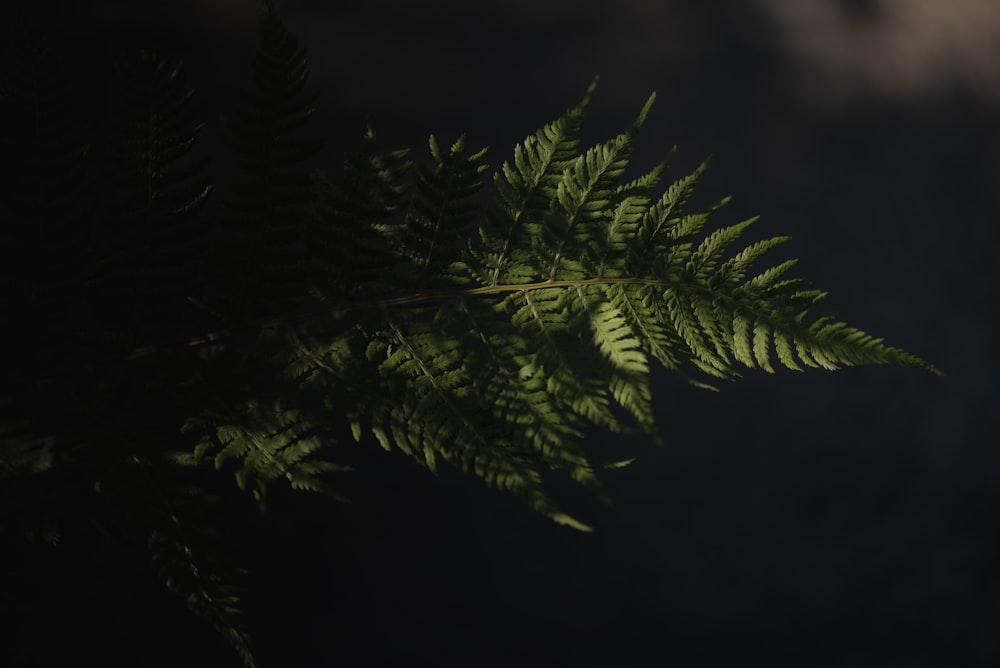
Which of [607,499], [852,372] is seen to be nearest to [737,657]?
[852,372]

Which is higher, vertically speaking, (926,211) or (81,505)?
(926,211)

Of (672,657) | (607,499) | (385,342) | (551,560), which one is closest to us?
(607,499)

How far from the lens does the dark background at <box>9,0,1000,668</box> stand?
128 centimetres

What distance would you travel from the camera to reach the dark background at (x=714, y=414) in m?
1.28

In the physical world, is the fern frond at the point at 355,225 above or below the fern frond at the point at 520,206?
below

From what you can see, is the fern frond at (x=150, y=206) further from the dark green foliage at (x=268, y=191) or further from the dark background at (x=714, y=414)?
the dark background at (x=714, y=414)

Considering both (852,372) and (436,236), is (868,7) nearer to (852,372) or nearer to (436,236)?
(852,372)

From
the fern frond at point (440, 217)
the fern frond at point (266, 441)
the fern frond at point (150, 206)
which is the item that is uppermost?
the fern frond at point (440, 217)

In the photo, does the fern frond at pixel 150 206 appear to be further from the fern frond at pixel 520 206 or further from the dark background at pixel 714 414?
the dark background at pixel 714 414

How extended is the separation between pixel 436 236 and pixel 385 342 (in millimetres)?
110

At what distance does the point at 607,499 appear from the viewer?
1.76 ft

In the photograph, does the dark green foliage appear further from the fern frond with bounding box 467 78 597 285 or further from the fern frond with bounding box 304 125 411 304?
the fern frond with bounding box 467 78 597 285

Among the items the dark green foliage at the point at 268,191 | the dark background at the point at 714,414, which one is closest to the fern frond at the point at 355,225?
the dark green foliage at the point at 268,191

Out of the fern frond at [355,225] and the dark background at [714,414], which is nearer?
the fern frond at [355,225]
